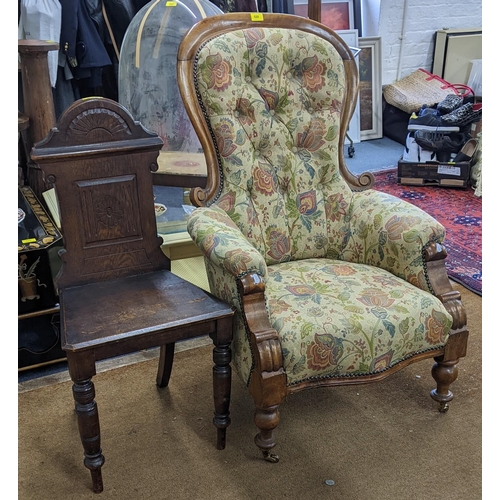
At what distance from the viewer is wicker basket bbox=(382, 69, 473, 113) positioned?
4.85m

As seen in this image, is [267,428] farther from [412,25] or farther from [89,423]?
[412,25]

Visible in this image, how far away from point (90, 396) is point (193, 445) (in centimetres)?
44

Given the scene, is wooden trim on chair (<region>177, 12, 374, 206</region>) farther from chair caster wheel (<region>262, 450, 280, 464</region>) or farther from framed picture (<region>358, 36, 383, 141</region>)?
framed picture (<region>358, 36, 383, 141</region>)

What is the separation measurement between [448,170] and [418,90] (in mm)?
1286

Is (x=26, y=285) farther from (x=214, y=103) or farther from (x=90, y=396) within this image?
(x=214, y=103)

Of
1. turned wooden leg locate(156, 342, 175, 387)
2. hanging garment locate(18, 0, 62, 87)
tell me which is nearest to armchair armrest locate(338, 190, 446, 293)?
turned wooden leg locate(156, 342, 175, 387)

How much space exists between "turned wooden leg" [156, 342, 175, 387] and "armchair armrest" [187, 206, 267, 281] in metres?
0.45

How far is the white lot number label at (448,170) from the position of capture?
3.98 m

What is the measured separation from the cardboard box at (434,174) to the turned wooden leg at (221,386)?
2782mm

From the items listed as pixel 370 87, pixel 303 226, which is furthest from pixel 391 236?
pixel 370 87

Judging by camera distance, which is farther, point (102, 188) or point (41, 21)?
point (41, 21)

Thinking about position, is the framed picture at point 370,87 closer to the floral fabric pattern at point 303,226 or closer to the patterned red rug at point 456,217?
the patterned red rug at point 456,217

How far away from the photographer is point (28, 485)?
66.1 inches

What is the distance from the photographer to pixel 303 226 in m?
2.08
